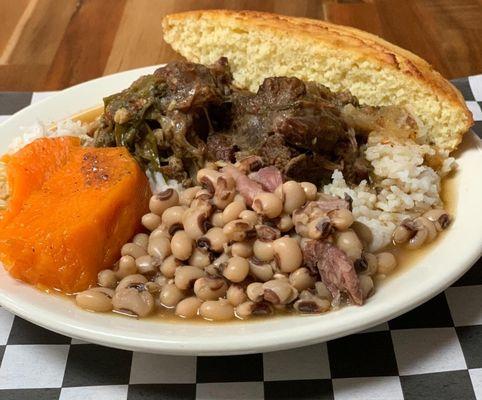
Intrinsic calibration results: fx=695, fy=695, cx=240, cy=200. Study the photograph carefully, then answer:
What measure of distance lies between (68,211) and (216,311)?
0.66 m

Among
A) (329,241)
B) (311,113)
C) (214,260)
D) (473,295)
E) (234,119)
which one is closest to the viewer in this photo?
(329,241)

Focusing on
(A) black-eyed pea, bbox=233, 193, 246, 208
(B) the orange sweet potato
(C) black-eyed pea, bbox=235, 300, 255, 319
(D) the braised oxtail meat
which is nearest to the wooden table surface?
(D) the braised oxtail meat

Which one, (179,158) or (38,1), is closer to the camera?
(179,158)

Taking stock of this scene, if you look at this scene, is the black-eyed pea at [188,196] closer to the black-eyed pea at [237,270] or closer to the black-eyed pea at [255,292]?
the black-eyed pea at [237,270]

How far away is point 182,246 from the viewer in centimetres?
249

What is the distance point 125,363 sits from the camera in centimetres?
245

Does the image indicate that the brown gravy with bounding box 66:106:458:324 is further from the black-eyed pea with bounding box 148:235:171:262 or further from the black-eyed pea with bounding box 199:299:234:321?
the black-eyed pea with bounding box 148:235:171:262

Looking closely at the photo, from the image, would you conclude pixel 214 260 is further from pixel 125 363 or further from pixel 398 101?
pixel 398 101

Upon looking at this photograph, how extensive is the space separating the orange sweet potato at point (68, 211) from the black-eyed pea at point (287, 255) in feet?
2.10

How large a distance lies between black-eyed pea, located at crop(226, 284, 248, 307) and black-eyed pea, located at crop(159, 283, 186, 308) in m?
0.18

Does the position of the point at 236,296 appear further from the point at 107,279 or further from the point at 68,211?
the point at 68,211

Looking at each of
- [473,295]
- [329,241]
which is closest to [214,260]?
[329,241]

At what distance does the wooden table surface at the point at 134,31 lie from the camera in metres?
4.62

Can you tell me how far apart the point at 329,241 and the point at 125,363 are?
33.0 inches
